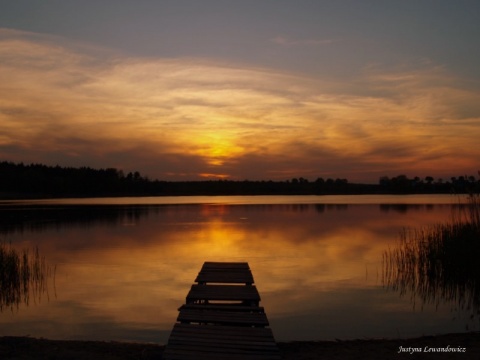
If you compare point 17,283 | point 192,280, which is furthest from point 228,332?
point 17,283

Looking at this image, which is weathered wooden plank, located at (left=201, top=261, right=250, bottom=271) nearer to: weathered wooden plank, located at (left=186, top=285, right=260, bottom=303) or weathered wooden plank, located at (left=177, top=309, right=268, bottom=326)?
weathered wooden plank, located at (left=186, top=285, right=260, bottom=303)

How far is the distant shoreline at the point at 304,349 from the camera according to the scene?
6910 millimetres

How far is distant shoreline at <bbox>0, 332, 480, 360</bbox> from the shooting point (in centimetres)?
691

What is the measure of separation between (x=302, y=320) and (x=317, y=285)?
12.8ft

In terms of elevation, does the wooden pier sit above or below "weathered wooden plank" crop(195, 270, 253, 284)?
above

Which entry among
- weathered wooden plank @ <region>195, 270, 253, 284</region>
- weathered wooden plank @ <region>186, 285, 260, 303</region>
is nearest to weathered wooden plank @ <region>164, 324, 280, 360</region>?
weathered wooden plank @ <region>186, 285, 260, 303</region>

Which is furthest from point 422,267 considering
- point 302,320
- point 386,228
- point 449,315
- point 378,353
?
point 386,228

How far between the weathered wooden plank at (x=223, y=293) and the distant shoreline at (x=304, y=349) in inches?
86.0

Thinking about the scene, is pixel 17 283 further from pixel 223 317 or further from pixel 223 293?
pixel 223 317

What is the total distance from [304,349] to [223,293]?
122 inches

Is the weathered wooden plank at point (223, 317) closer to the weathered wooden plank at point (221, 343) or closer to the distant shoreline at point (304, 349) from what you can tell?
the weathered wooden plank at point (221, 343)

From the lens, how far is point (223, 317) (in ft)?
25.7

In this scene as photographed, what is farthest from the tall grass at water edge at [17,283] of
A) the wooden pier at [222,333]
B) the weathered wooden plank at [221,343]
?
the weathered wooden plank at [221,343]

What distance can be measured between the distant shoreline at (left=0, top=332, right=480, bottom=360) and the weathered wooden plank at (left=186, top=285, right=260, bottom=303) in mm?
2185
